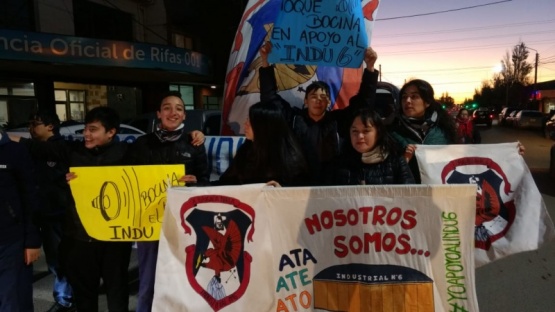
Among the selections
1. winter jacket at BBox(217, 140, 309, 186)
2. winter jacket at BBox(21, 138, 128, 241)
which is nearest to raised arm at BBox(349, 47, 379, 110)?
winter jacket at BBox(217, 140, 309, 186)

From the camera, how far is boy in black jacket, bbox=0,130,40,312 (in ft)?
10.3

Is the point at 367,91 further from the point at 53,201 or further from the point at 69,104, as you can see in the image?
the point at 69,104

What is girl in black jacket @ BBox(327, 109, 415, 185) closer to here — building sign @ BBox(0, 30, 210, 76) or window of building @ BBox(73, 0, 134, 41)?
building sign @ BBox(0, 30, 210, 76)

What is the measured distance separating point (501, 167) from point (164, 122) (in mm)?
2548

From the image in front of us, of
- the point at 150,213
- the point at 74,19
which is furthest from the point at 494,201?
the point at 74,19

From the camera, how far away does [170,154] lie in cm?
323

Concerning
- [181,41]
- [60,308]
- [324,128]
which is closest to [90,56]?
[181,41]

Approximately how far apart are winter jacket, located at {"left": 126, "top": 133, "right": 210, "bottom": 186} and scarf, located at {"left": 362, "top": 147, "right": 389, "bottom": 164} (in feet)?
4.16

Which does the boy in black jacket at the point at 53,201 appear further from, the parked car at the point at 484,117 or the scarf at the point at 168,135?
the parked car at the point at 484,117

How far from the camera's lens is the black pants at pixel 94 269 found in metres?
3.21

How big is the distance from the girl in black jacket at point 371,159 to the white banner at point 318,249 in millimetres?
346

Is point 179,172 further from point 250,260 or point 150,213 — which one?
point 250,260

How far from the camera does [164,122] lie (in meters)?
3.22

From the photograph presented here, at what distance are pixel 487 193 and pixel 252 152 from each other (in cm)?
177
